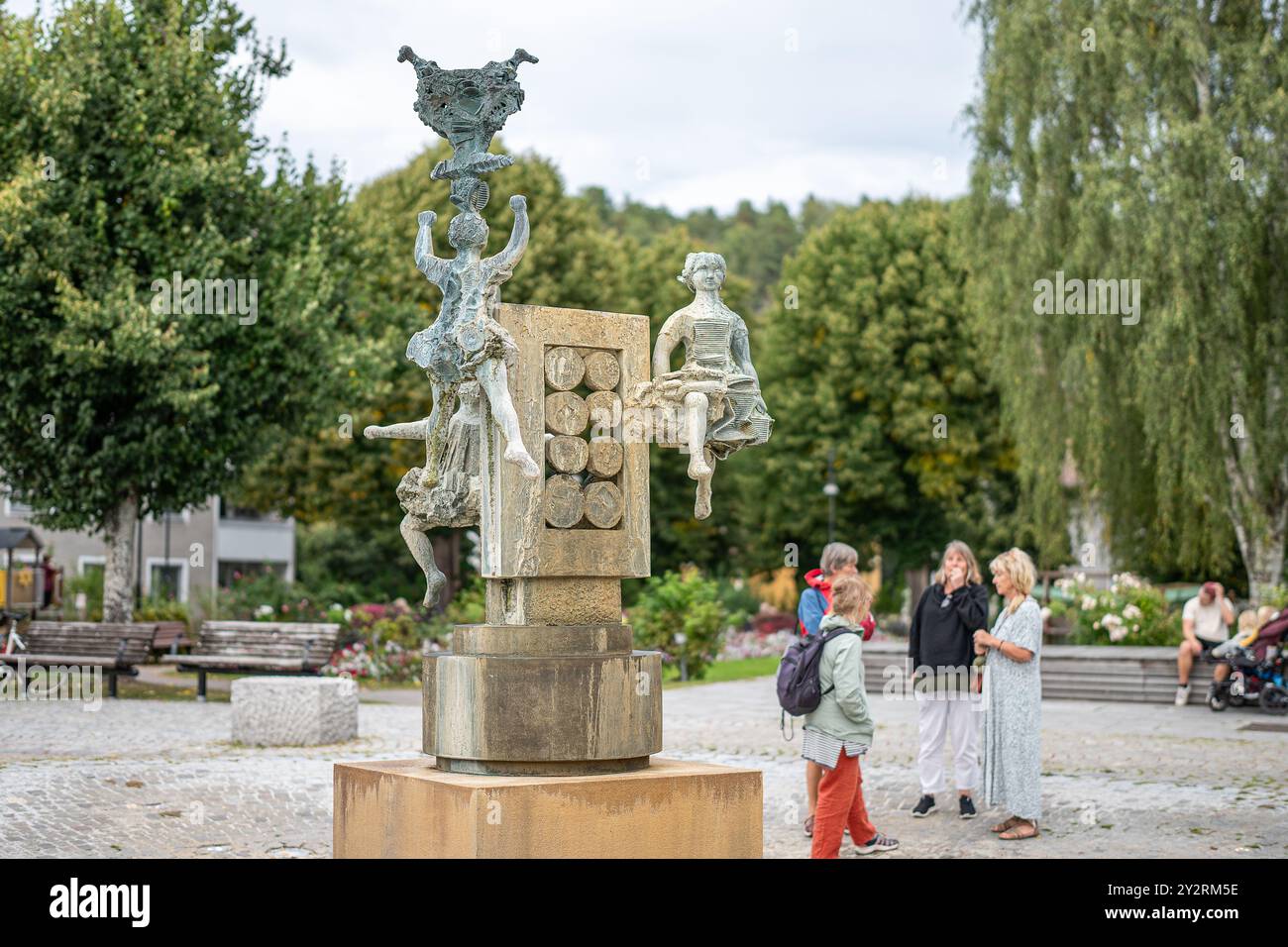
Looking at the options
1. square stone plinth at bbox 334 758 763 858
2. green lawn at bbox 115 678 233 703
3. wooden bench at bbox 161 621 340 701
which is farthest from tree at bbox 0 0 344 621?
square stone plinth at bbox 334 758 763 858

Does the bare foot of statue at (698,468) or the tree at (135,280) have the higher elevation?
the tree at (135,280)

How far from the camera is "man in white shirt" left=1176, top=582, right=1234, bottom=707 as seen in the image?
2033cm

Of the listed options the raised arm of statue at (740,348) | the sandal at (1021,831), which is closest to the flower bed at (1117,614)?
the sandal at (1021,831)

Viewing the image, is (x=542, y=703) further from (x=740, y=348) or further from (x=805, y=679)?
(x=805, y=679)

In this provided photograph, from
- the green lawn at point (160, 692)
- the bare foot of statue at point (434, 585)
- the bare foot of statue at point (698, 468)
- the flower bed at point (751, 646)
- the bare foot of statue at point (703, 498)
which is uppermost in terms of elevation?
the bare foot of statue at point (698, 468)

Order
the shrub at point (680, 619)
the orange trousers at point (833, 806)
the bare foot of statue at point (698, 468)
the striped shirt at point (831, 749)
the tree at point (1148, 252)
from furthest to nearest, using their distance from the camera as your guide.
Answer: the tree at point (1148, 252)
the shrub at point (680, 619)
the orange trousers at point (833, 806)
the striped shirt at point (831, 749)
the bare foot of statue at point (698, 468)

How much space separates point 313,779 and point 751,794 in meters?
6.84

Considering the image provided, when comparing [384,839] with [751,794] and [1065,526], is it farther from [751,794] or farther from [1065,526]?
[1065,526]

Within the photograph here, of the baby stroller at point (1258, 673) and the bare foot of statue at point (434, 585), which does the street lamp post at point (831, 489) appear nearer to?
the baby stroller at point (1258, 673)

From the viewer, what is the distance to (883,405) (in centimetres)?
4394

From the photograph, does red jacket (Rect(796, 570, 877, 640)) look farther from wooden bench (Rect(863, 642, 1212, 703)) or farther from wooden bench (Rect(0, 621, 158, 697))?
wooden bench (Rect(0, 621, 158, 697))

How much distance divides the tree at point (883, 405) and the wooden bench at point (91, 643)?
81.2ft

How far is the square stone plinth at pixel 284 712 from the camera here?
1535 centimetres

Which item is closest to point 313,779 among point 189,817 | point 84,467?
point 189,817
